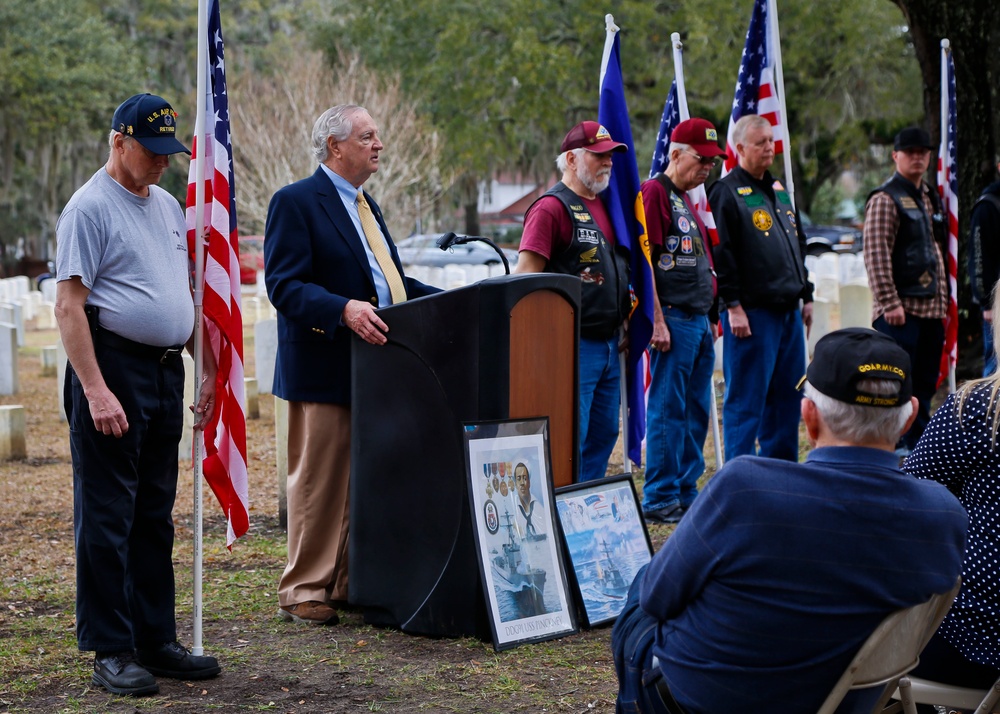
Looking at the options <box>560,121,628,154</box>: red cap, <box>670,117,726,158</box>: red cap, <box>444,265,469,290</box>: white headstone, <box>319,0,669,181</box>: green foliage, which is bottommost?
<box>444,265,469,290</box>: white headstone

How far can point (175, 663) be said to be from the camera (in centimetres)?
427

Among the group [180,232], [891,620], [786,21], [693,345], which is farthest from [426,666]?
[786,21]

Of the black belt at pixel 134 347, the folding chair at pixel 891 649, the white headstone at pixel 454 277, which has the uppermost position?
the white headstone at pixel 454 277

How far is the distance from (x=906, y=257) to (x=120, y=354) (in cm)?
529

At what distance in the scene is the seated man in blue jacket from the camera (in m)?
2.50

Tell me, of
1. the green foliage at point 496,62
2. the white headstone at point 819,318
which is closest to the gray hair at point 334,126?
the white headstone at point 819,318

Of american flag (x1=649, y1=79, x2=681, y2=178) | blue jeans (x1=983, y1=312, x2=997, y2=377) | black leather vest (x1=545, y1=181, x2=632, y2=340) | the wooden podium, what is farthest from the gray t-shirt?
american flag (x1=649, y1=79, x2=681, y2=178)

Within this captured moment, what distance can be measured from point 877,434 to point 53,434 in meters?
9.77

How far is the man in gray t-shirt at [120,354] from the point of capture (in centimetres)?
391

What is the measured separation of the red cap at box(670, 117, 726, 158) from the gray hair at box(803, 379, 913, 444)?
161 inches

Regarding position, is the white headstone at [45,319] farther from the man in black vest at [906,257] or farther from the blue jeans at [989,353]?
the blue jeans at [989,353]

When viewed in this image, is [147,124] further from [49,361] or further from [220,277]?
[49,361]

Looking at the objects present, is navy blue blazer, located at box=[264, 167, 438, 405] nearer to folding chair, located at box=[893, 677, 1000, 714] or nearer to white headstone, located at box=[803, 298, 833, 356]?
folding chair, located at box=[893, 677, 1000, 714]

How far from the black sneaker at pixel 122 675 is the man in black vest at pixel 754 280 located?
12.4ft
